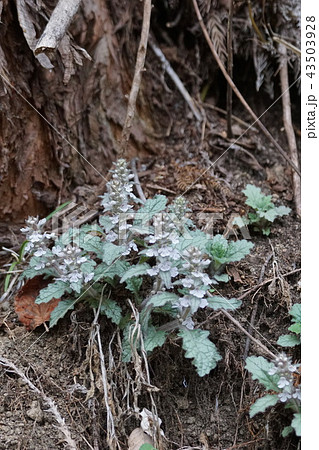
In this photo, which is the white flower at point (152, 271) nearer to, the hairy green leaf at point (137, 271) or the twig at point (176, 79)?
the hairy green leaf at point (137, 271)

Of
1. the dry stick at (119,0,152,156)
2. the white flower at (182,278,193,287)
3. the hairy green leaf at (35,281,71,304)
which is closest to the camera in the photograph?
the white flower at (182,278,193,287)

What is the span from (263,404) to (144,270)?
0.79 meters

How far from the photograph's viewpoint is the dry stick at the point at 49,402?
2.22 meters

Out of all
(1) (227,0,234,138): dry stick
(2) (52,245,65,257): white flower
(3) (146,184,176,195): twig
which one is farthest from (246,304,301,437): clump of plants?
(1) (227,0,234,138): dry stick

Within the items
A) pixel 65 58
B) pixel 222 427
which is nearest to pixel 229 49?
pixel 65 58

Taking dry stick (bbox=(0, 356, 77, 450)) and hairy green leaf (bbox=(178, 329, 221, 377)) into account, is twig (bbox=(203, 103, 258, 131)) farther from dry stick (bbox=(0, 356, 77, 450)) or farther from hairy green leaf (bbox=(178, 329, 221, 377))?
dry stick (bbox=(0, 356, 77, 450))

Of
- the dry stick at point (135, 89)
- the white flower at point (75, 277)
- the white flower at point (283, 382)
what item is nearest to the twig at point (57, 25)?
the dry stick at point (135, 89)

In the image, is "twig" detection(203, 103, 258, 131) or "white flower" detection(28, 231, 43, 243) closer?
"white flower" detection(28, 231, 43, 243)

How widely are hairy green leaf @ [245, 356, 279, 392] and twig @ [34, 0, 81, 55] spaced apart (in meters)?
1.84

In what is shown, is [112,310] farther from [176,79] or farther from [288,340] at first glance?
[176,79]

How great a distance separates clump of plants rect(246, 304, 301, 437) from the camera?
2061mm

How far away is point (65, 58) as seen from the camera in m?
2.85

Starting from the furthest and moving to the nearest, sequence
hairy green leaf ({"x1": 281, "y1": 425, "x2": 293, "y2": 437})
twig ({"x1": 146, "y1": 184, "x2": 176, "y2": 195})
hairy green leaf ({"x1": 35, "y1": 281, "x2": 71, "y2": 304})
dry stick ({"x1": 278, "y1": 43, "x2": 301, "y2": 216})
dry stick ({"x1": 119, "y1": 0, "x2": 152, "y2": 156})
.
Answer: dry stick ({"x1": 278, "y1": 43, "x2": 301, "y2": 216}), twig ({"x1": 146, "y1": 184, "x2": 176, "y2": 195}), dry stick ({"x1": 119, "y1": 0, "x2": 152, "y2": 156}), hairy green leaf ({"x1": 35, "y1": 281, "x2": 71, "y2": 304}), hairy green leaf ({"x1": 281, "y1": 425, "x2": 293, "y2": 437})

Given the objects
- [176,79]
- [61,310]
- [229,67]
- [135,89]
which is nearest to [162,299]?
[61,310]
